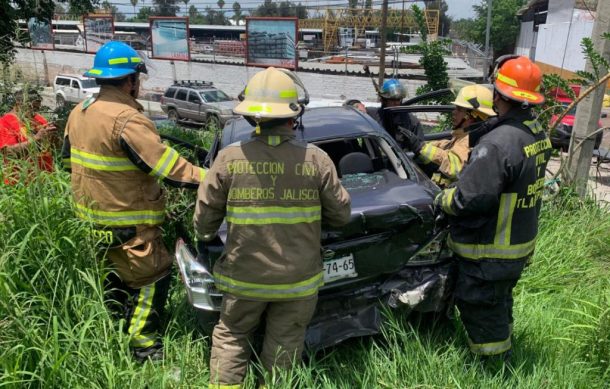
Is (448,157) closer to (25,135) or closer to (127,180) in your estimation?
(127,180)

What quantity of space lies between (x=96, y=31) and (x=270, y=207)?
36.2 metres

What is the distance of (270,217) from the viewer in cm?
225

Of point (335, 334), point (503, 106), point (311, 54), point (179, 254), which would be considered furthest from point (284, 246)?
point (311, 54)

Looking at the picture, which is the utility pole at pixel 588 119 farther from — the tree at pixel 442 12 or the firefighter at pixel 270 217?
the tree at pixel 442 12

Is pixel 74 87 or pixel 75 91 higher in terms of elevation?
pixel 74 87

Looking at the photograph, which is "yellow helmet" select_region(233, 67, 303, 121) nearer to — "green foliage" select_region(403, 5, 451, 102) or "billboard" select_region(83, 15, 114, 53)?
"green foliage" select_region(403, 5, 451, 102)

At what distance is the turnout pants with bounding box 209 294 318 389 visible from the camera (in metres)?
2.38

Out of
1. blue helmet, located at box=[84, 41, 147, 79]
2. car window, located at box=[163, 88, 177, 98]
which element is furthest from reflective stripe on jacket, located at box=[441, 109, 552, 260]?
car window, located at box=[163, 88, 177, 98]

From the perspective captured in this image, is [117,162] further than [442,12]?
No

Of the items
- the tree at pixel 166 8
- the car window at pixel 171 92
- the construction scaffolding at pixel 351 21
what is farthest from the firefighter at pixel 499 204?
the tree at pixel 166 8

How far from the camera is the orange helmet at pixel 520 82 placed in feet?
8.32

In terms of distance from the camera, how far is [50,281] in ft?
8.21

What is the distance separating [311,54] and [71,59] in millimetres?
16823

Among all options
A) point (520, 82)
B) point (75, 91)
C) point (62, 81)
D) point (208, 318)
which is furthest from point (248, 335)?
point (62, 81)
